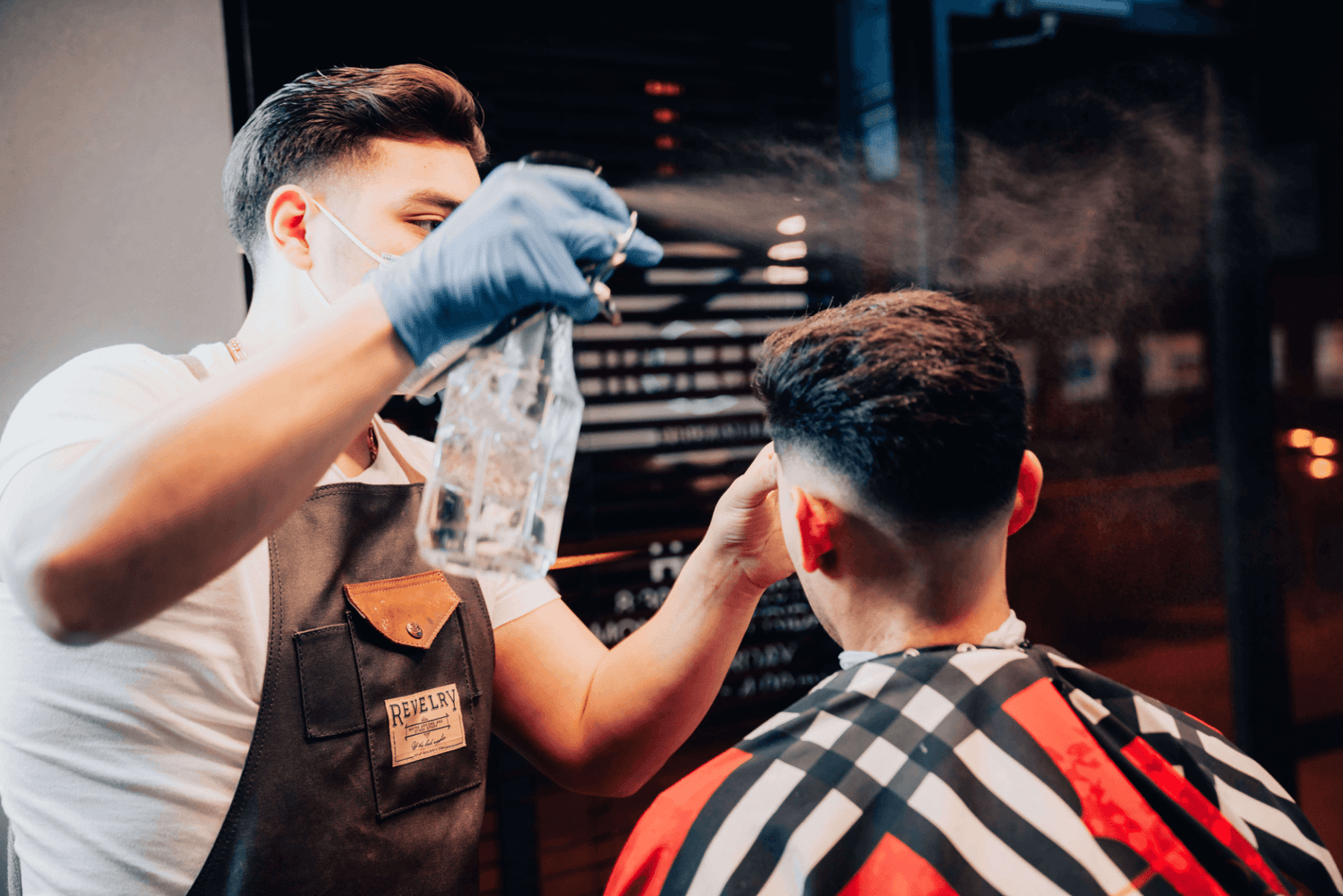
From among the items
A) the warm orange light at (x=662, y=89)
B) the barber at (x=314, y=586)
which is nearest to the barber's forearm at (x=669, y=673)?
the barber at (x=314, y=586)

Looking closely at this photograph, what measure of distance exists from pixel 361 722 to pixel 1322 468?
11.7 feet

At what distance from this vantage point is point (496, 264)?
0.86 metres

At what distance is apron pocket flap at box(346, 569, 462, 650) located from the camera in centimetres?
124

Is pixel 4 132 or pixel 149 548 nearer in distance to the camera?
pixel 149 548

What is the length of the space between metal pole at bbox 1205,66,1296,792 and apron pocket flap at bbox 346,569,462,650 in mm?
2992

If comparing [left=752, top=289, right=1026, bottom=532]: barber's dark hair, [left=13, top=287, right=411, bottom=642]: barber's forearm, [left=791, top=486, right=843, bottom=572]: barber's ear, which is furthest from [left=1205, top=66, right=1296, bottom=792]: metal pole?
[left=13, top=287, right=411, bottom=642]: barber's forearm

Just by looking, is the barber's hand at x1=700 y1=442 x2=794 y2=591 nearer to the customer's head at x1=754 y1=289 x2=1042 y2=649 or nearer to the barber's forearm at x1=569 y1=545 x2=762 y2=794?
the barber's forearm at x1=569 y1=545 x2=762 y2=794

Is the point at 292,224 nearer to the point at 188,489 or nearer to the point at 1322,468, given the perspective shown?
the point at 188,489

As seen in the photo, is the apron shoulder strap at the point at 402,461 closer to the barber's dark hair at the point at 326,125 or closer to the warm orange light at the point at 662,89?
the barber's dark hair at the point at 326,125

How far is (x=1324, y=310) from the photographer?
317cm

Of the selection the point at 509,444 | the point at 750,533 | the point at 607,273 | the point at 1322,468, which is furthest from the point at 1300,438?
the point at 509,444

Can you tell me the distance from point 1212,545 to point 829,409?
2760mm

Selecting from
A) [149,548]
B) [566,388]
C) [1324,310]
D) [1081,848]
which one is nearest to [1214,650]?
[1324,310]

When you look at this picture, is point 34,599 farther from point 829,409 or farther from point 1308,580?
point 1308,580
